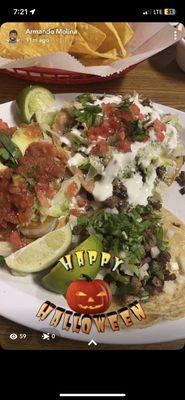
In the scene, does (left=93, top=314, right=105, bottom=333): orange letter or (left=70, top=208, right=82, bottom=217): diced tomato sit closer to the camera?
(left=93, top=314, right=105, bottom=333): orange letter

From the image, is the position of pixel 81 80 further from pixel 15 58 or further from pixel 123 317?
pixel 123 317

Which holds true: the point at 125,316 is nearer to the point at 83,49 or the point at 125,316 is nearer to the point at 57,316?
the point at 57,316

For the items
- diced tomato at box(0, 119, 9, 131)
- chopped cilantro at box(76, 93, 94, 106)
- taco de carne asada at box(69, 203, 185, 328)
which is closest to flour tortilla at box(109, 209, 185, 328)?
taco de carne asada at box(69, 203, 185, 328)

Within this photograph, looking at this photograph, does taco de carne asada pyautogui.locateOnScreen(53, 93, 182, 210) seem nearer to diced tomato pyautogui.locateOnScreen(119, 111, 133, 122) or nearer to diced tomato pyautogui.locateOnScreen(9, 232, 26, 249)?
diced tomato pyautogui.locateOnScreen(119, 111, 133, 122)

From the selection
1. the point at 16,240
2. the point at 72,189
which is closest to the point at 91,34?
the point at 72,189
